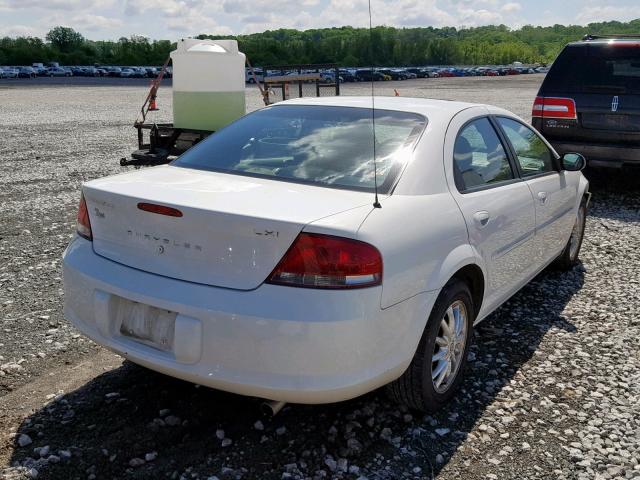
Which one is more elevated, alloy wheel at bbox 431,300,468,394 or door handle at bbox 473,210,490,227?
door handle at bbox 473,210,490,227

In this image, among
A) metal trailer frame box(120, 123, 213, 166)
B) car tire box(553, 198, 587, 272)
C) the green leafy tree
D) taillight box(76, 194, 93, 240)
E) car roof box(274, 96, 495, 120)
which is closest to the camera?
taillight box(76, 194, 93, 240)

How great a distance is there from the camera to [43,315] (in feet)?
14.9

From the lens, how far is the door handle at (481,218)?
3502 mm

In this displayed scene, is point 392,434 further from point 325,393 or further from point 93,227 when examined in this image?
point 93,227

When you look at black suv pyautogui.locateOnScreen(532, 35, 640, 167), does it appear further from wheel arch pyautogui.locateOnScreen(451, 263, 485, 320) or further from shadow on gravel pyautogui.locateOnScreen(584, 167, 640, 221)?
wheel arch pyautogui.locateOnScreen(451, 263, 485, 320)

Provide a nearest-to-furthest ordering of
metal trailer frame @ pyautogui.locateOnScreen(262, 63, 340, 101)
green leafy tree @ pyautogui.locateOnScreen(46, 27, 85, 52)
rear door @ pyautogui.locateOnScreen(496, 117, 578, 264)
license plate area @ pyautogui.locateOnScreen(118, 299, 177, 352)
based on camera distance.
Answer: license plate area @ pyautogui.locateOnScreen(118, 299, 177, 352)
rear door @ pyautogui.locateOnScreen(496, 117, 578, 264)
metal trailer frame @ pyautogui.locateOnScreen(262, 63, 340, 101)
green leafy tree @ pyautogui.locateOnScreen(46, 27, 85, 52)

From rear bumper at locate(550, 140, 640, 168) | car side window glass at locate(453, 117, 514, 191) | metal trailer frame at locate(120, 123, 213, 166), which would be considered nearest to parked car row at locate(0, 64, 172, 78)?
metal trailer frame at locate(120, 123, 213, 166)

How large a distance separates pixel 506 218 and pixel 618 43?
5.61 metres

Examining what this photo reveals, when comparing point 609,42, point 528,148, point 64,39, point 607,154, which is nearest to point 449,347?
point 528,148

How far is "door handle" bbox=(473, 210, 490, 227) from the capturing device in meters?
3.50

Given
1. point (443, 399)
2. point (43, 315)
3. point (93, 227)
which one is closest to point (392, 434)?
point (443, 399)

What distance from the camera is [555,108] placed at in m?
8.41

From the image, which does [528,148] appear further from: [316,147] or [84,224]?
[84,224]

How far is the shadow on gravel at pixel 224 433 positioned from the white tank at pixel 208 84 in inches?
262
